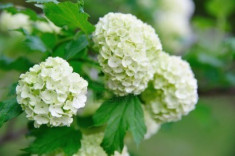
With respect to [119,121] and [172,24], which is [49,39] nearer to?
[119,121]

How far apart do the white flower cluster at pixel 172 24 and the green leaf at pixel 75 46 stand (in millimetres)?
1755

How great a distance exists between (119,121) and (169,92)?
261mm

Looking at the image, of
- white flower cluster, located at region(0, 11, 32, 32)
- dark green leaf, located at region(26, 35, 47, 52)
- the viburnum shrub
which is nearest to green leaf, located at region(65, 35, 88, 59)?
the viburnum shrub

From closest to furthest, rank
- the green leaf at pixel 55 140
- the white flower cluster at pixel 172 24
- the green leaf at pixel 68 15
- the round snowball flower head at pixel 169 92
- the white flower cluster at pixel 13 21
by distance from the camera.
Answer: the green leaf at pixel 68 15 < the green leaf at pixel 55 140 < the round snowball flower head at pixel 169 92 < the white flower cluster at pixel 13 21 < the white flower cluster at pixel 172 24

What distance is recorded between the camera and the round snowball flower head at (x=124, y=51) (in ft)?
4.48

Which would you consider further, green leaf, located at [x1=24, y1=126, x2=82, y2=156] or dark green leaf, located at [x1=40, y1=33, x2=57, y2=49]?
dark green leaf, located at [x1=40, y1=33, x2=57, y2=49]

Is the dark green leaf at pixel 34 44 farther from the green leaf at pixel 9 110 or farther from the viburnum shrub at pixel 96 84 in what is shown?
the green leaf at pixel 9 110

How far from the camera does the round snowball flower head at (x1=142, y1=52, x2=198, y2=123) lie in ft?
5.09

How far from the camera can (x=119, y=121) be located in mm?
1432

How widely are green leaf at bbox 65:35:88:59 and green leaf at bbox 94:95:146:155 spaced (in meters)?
0.22

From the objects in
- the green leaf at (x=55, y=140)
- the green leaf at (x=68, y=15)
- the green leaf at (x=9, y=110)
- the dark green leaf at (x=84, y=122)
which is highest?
the green leaf at (x=68, y=15)

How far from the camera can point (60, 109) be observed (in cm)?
121

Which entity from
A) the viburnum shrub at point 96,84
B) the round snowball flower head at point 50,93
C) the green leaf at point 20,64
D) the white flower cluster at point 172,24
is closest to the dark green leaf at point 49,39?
the viburnum shrub at point 96,84

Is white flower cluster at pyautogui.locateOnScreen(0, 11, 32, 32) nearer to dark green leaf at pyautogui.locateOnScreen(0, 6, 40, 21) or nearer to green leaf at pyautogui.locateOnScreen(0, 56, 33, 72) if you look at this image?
green leaf at pyautogui.locateOnScreen(0, 56, 33, 72)
